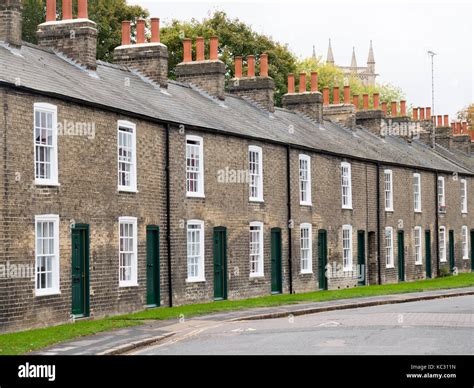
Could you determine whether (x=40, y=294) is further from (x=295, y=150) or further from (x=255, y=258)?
(x=295, y=150)

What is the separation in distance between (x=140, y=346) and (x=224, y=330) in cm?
298

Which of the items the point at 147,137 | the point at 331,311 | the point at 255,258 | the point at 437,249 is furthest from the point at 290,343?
the point at 437,249

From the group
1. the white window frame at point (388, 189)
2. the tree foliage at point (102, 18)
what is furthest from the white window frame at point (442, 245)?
the tree foliage at point (102, 18)

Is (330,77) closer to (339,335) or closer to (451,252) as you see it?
(451,252)

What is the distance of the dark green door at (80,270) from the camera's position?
86.4 ft

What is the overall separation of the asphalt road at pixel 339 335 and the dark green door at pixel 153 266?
5150mm

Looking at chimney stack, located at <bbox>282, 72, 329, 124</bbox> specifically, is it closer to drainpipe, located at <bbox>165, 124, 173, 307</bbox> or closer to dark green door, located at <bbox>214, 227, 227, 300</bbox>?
dark green door, located at <bbox>214, 227, 227, 300</bbox>

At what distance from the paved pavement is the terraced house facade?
10.0 ft

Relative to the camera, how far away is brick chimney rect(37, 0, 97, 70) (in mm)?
31047

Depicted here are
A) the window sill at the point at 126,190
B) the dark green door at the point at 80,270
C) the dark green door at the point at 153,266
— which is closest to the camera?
the dark green door at the point at 80,270

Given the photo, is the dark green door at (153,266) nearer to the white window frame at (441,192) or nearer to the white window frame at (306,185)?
the white window frame at (306,185)

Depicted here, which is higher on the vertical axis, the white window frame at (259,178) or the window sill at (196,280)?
the white window frame at (259,178)

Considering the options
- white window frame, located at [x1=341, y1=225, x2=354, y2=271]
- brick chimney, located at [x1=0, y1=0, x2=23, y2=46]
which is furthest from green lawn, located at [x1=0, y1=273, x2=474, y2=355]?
brick chimney, located at [x1=0, y1=0, x2=23, y2=46]

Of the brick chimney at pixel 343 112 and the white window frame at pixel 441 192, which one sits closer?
the brick chimney at pixel 343 112
